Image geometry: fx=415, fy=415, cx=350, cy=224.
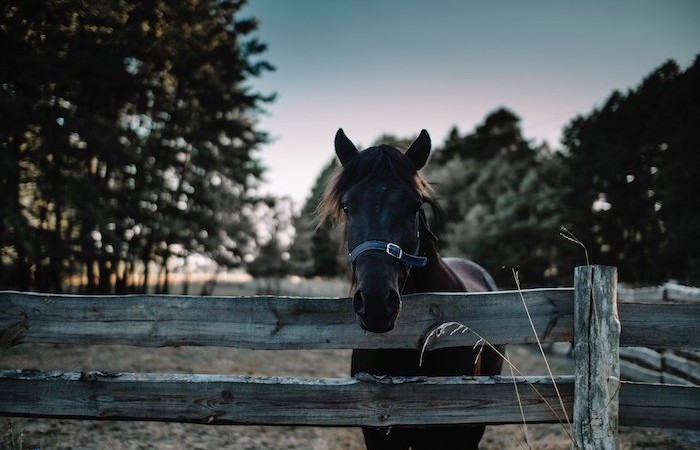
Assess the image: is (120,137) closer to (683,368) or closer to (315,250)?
(683,368)

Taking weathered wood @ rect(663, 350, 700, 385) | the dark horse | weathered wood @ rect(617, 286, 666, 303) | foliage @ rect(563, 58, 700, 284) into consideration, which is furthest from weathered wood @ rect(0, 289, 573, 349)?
foliage @ rect(563, 58, 700, 284)

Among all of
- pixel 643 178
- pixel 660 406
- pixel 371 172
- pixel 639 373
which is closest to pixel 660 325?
pixel 660 406

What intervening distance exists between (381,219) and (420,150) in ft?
2.64

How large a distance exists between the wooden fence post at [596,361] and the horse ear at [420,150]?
119cm

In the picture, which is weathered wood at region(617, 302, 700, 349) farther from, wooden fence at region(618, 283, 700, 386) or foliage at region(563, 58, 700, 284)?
foliage at region(563, 58, 700, 284)

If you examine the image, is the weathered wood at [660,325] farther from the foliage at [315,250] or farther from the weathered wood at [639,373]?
the foliage at [315,250]

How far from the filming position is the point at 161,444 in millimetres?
4738

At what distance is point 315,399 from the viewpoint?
2.42 m

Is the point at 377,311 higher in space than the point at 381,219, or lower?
lower

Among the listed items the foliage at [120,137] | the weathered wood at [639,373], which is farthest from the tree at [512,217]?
the weathered wood at [639,373]

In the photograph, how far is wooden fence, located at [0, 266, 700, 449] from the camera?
240 centimetres


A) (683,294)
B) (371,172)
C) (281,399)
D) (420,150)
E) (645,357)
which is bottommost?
(645,357)

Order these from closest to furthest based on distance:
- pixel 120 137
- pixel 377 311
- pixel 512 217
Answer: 1. pixel 377 311
2. pixel 120 137
3. pixel 512 217

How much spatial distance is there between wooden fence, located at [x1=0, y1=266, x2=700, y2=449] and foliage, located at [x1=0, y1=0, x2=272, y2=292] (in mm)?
8015
